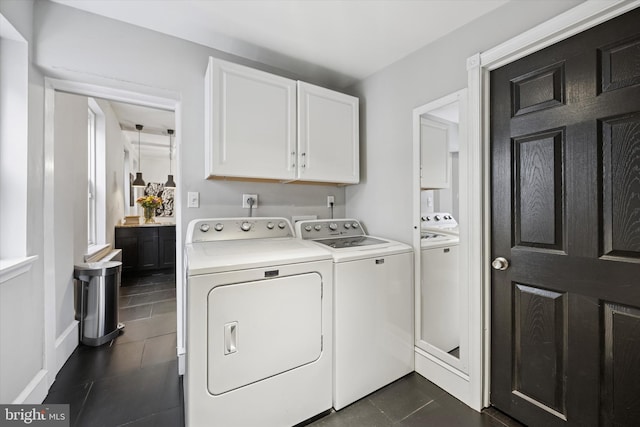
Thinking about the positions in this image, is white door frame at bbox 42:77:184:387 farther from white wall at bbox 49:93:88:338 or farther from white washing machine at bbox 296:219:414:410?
white washing machine at bbox 296:219:414:410

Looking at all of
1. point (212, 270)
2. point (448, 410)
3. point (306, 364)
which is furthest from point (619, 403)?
point (212, 270)

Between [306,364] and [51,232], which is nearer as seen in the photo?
[306,364]

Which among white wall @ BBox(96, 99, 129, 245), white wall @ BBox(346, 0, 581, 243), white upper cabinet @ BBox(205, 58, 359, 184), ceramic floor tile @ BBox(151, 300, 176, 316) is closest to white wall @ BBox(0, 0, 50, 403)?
white upper cabinet @ BBox(205, 58, 359, 184)

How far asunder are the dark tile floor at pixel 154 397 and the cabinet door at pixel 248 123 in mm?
1482

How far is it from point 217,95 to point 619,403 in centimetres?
268

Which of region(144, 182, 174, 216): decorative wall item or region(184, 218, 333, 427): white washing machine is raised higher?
region(144, 182, 174, 216): decorative wall item

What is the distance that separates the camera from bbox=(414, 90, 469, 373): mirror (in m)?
1.74

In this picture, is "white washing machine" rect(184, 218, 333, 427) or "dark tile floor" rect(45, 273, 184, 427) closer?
"white washing machine" rect(184, 218, 333, 427)

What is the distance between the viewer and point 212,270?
A: 1.25 metres

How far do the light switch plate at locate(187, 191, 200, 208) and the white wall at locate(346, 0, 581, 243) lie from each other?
1.42 meters

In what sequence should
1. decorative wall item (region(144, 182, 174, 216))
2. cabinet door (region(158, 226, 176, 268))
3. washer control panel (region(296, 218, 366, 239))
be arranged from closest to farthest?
washer control panel (region(296, 218, 366, 239)) → cabinet door (region(158, 226, 176, 268)) → decorative wall item (region(144, 182, 174, 216))

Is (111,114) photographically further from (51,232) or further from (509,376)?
(509,376)

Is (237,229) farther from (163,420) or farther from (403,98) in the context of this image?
(403,98)

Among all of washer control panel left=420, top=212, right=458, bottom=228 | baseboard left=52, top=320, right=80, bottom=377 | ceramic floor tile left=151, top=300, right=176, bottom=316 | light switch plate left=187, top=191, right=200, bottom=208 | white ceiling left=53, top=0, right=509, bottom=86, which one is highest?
white ceiling left=53, top=0, right=509, bottom=86
